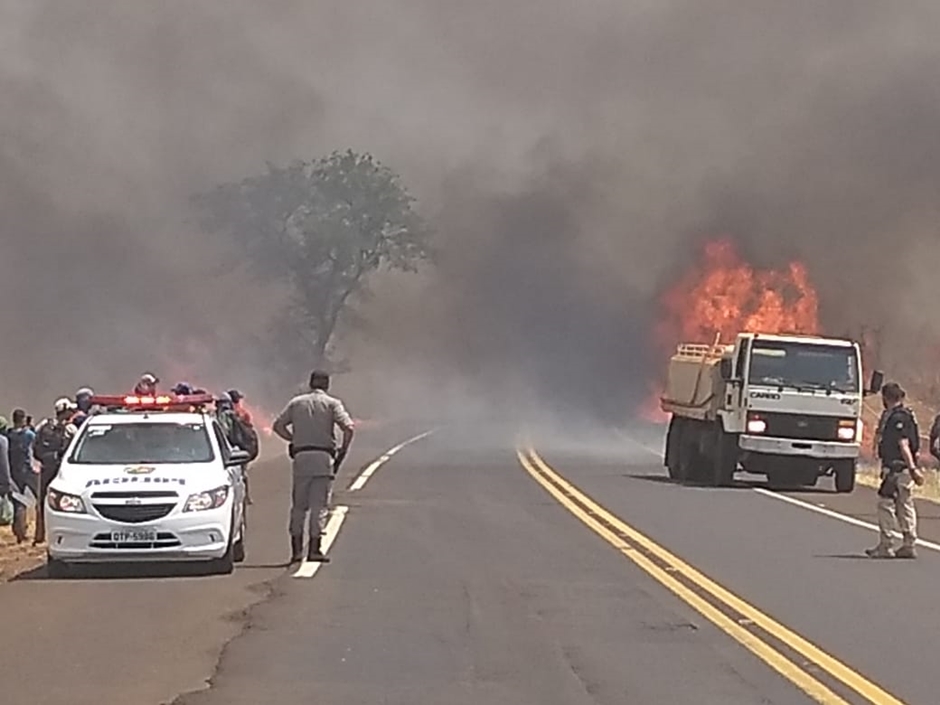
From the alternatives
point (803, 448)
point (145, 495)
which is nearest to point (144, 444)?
point (145, 495)

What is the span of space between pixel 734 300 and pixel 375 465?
74.6ft

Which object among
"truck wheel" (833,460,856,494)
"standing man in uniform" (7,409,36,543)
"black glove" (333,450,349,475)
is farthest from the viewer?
"truck wheel" (833,460,856,494)

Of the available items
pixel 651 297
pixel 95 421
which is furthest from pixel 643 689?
pixel 651 297

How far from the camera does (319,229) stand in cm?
7025

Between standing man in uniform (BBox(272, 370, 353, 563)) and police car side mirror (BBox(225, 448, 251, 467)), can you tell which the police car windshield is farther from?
standing man in uniform (BBox(272, 370, 353, 563))

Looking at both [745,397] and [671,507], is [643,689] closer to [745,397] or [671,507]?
[671,507]

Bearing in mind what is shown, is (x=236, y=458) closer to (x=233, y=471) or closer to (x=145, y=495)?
(x=233, y=471)

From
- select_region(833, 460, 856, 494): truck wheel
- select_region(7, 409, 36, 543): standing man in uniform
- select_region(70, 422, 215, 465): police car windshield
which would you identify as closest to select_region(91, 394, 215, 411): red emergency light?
select_region(70, 422, 215, 465): police car windshield

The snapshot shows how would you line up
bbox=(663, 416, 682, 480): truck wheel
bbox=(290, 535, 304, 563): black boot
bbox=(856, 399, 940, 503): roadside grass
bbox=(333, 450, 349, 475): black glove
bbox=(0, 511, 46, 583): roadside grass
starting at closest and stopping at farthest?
bbox=(333, 450, 349, 475): black glove
bbox=(290, 535, 304, 563): black boot
bbox=(0, 511, 46, 583): roadside grass
bbox=(856, 399, 940, 503): roadside grass
bbox=(663, 416, 682, 480): truck wheel

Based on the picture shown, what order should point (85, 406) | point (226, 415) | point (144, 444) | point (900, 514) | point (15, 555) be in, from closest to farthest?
point (144, 444) → point (85, 406) → point (900, 514) → point (15, 555) → point (226, 415)

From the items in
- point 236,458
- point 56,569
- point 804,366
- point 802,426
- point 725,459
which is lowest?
point 725,459

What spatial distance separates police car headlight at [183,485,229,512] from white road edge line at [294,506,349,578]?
938 mm

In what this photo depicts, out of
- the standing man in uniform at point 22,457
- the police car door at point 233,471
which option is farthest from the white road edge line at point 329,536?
the standing man in uniform at point 22,457

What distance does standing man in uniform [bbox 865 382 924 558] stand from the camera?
18.6 meters
